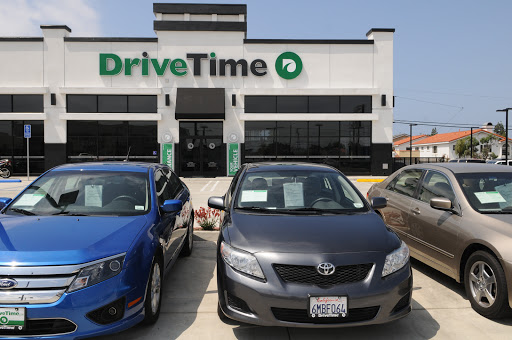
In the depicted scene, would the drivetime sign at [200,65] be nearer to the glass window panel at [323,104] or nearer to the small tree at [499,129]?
the glass window panel at [323,104]

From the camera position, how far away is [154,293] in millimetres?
3588

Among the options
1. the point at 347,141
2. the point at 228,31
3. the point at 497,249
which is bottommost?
the point at 497,249

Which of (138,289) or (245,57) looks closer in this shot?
(138,289)

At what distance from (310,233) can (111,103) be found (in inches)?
858

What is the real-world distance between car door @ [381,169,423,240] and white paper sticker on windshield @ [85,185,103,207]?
4.12 metres

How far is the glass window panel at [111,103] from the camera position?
2259 cm

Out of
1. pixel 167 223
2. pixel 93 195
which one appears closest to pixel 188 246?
pixel 167 223

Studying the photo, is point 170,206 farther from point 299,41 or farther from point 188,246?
point 299,41

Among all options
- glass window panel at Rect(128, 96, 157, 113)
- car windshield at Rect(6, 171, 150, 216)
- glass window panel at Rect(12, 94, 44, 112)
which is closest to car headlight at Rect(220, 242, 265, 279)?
car windshield at Rect(6, 171, 150, 216)

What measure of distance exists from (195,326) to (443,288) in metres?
3.10

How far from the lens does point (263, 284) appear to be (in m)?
3.03

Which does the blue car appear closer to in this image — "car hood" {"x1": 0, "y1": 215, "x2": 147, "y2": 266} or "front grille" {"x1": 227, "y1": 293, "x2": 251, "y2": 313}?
"car hood" {"x1": 0, "y1": 215, "x2": 147, "y2": 266}

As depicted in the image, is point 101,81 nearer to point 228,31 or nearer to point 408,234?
point 228,31

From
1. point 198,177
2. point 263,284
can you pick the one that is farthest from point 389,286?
point 198,177
